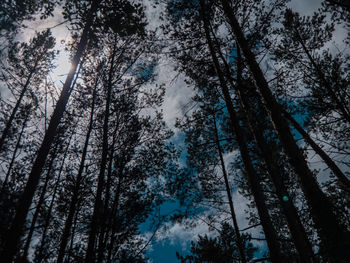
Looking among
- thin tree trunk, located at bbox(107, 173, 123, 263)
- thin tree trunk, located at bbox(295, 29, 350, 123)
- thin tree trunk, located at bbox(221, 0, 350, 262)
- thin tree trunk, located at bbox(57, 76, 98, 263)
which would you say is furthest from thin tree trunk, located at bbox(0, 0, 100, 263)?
thin tree trunk, located at bbox(295, 29, 350, 123)

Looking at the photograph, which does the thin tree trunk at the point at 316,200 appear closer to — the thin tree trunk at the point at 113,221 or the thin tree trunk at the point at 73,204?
the thin tree trunk at the point at 113,221

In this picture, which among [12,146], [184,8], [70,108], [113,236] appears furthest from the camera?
[12,146]

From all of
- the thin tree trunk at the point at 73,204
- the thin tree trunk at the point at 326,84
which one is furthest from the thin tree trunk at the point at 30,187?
the thin tree trunk at the point at 326,84

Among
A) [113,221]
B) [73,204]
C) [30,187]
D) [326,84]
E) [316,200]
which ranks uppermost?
[326,84]

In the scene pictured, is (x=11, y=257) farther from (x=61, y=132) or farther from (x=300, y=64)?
(x=300, y=64)

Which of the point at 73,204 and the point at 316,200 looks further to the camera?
the point at 73,204

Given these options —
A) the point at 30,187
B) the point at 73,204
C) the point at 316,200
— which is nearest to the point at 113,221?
the point at 73,204

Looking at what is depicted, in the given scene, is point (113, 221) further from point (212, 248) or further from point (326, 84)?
point (326, 84)

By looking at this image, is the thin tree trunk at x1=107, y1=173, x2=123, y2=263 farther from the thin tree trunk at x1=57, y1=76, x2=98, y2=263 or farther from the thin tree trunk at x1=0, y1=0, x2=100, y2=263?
the thin tree trunk at x1=0, y1=0, x2=100, y2=263

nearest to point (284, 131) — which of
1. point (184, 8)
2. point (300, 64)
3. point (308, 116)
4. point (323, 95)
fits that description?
point (184, 8)

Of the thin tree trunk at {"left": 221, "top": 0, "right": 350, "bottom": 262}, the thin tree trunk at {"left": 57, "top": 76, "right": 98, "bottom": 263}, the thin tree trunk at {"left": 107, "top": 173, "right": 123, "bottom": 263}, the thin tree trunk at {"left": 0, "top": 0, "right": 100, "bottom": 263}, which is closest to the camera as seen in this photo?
the thin tree trunk at {"left": 221, "top": 0, "right": 350, "bottom": 262}

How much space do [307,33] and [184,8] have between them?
7.59 meters

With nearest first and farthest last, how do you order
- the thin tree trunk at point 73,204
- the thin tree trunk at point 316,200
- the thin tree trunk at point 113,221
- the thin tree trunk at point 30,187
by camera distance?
the thin tree trunk at point 316,200, the thin tree trunk at point 30,187, the thin tree trunk at point 73,204, the thin tree trunk at point 113,221

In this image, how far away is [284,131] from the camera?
301 cm
